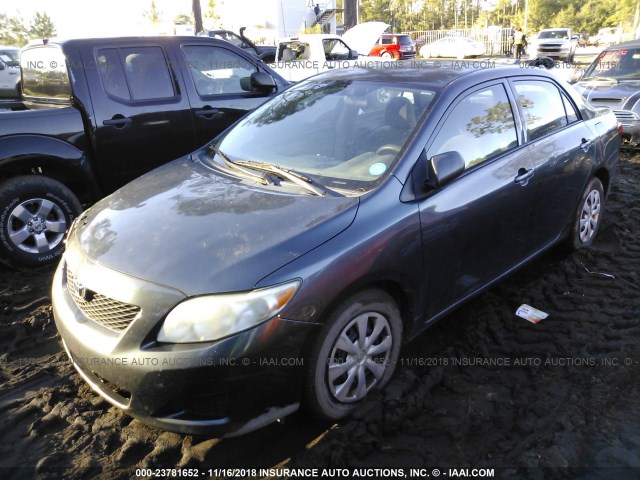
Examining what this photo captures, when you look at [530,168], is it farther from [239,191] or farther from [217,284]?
[217,284]

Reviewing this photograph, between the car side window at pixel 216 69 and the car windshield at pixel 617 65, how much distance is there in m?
6.67

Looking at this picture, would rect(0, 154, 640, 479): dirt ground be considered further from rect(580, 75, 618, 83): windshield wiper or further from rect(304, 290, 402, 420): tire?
rect(580, 75, 618, 83): windshield wiper

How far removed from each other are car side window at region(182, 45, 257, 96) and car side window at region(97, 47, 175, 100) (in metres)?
0.30

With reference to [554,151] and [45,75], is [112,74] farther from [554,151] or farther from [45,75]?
[554,151]

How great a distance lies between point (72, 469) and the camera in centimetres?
244

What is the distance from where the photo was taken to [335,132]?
337 cm

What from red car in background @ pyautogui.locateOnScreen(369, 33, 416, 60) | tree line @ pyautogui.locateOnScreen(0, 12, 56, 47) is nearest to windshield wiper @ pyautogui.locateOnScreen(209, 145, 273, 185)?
red car in background @ pyautogui.locateOnScreen(369, 33, 416, 60)

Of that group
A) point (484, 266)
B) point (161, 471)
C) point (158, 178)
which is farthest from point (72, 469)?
point (484, 266)

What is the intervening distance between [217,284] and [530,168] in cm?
237

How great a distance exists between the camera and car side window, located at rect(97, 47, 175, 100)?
16.1 ft

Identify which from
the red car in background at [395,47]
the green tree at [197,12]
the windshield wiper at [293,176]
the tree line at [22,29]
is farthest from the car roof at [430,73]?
the tree line at [22,29]

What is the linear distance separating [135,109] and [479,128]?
3173 millimetres

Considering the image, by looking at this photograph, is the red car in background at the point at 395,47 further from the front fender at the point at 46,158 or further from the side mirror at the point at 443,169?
the side mirror at the point at 443,169

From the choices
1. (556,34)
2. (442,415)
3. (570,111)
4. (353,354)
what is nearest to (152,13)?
(556,34)
